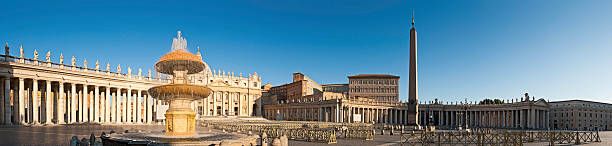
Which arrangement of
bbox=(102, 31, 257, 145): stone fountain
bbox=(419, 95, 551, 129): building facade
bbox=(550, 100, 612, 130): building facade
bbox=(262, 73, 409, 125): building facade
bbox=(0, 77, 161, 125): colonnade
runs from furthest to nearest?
1. bbox=(550, 100, 612, 130): building facade
2. bbox=(262, 73, 409, 125): building facade
3. bbox=(419, 95, 551, 129): building facade
4. bbox=(0, 77, 161, 125): colonnade
5. bbox=(102, 31, 257, 145): stone fountain

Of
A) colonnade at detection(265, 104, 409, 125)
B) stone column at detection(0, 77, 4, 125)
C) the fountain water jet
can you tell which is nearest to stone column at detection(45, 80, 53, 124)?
stone column at detection(0, 77, 4, 125)

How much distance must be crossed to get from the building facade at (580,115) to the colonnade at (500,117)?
1258cm

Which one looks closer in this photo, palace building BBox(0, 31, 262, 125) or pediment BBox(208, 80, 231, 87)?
palace building BBox(0, 31, 262, 125)

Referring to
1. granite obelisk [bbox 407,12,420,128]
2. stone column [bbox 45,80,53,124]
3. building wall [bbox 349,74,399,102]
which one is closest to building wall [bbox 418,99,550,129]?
building wall [bbox 349,74,399,102]

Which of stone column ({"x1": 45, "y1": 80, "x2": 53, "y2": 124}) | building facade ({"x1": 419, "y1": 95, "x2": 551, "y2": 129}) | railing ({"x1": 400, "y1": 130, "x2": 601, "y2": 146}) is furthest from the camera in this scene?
building facade ({"x1": 419, "y1": 95, "x2": 551, "y2": 129})

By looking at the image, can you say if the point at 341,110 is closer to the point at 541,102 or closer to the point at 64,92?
the point at 541,102

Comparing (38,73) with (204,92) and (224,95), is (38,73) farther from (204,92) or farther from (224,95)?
(224,95)

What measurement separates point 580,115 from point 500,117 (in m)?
17.5

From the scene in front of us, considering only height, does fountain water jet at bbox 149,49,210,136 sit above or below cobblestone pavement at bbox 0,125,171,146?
above

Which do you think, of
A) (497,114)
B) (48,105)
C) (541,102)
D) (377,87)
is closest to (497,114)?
(497,114)

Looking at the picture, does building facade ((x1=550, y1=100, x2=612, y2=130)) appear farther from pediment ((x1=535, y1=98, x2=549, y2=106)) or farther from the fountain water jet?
the fountain water jet

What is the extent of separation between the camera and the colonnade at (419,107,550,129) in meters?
63.6

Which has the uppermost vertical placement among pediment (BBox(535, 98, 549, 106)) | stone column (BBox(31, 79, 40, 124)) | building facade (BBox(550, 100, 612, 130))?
stone column (BBox(31, 79, 40, 124))

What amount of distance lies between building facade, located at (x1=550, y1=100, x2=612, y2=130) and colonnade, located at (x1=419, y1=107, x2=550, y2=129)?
1258 centimetres
